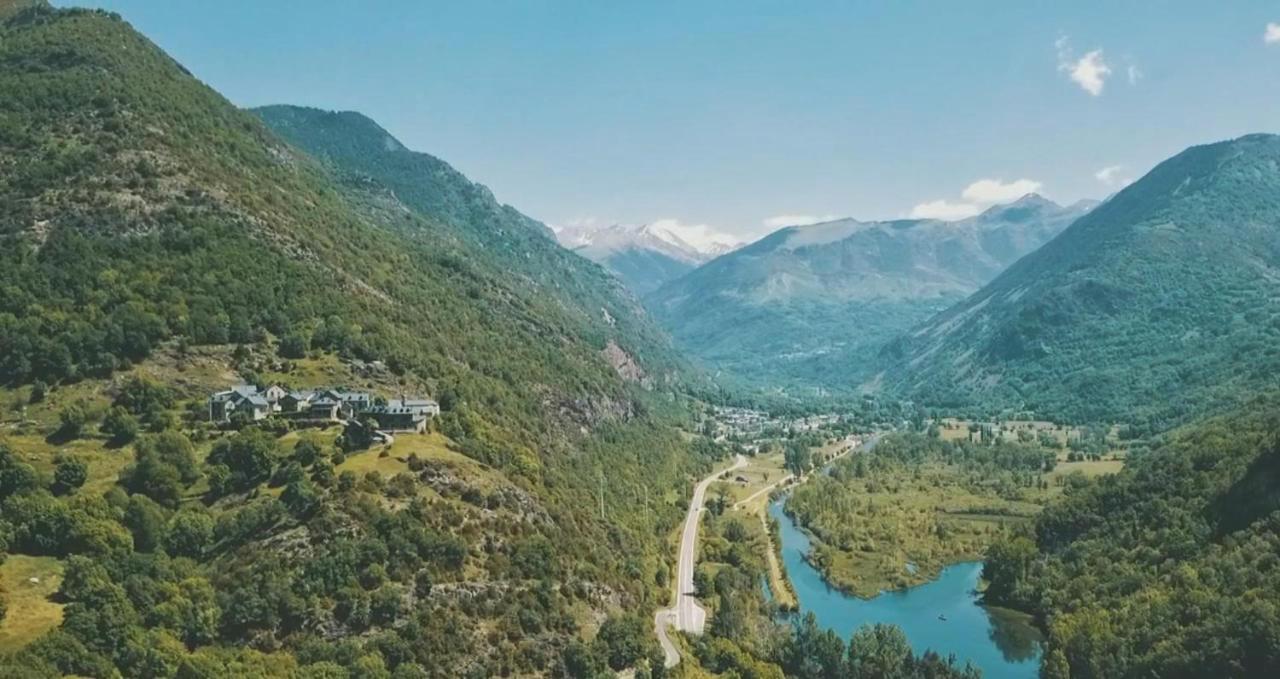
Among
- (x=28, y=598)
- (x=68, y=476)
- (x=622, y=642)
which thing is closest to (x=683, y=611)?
(x=622, y=642)

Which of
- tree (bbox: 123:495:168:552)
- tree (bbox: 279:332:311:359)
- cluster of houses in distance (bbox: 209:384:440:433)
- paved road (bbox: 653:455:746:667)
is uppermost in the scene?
tree (bbox: 279:332:311:359)

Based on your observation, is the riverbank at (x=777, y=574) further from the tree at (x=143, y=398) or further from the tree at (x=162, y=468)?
the tree at (x=143, y=398)

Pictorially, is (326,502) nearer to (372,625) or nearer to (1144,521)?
(372,625)

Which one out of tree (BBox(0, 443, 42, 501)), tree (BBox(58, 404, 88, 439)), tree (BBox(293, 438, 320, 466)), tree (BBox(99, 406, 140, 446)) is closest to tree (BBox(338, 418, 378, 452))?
tree (BBox(293, 438, 320, 466))

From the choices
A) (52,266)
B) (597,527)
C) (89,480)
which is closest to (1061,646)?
(597,527)

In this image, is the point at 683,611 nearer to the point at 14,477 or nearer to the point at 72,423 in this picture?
the point at 72,423

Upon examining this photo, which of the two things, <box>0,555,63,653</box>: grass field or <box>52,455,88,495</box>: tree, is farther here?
<box>52,455,88,495</box>: tree

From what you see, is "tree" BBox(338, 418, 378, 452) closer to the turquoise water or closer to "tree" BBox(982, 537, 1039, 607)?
the turquoise water
